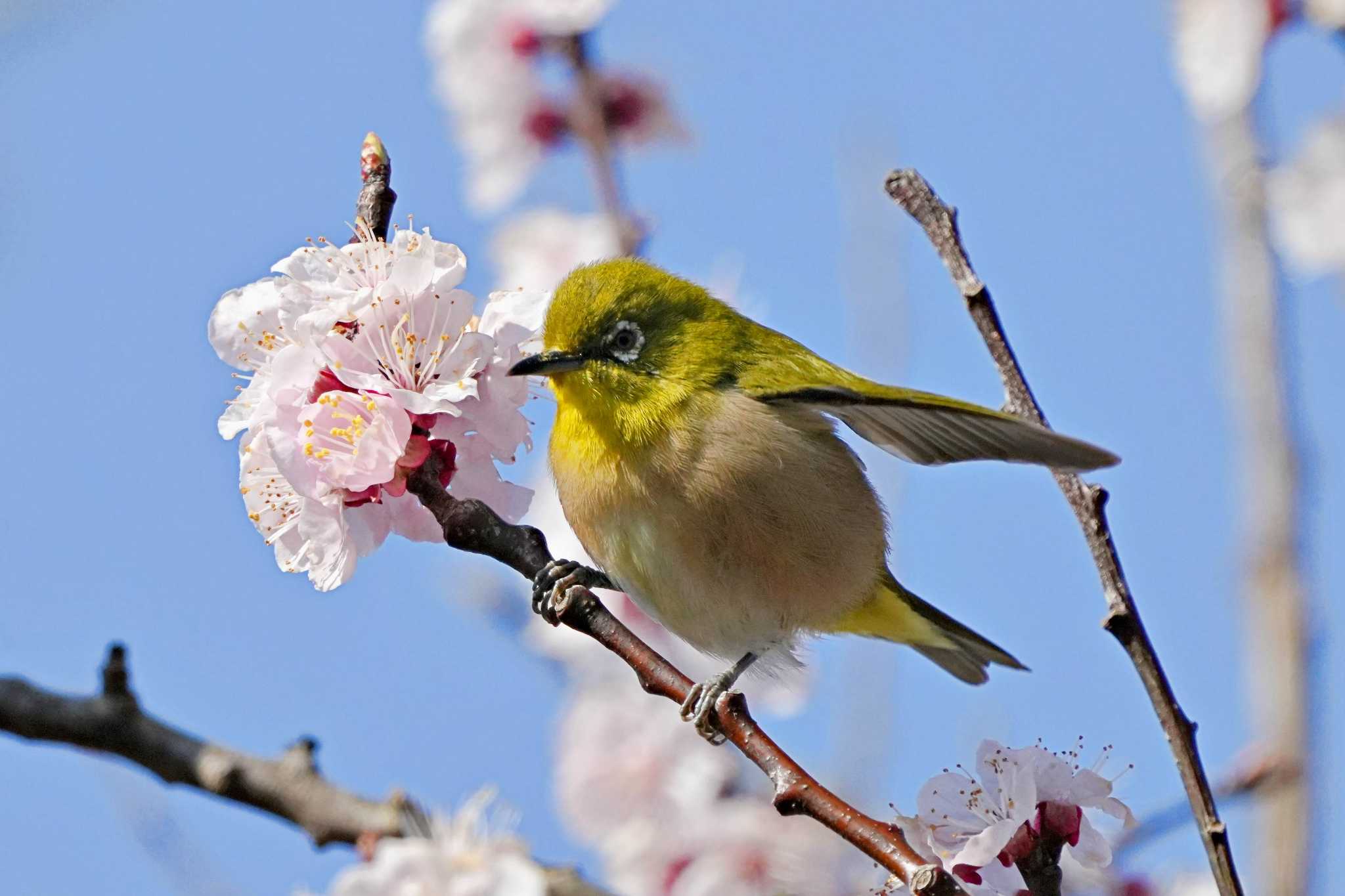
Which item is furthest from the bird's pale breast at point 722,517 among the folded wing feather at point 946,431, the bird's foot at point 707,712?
the bird's foot at point 707,712

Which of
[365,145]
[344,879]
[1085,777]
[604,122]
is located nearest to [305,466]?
[365,145]

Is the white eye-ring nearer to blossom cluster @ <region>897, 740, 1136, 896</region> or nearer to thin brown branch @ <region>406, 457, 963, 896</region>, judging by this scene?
thin brown branch @ <region>406, 457, 963, 896</region>

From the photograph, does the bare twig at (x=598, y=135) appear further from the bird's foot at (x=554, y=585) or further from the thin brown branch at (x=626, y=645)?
the thin brown branch at (x=626, y=645)

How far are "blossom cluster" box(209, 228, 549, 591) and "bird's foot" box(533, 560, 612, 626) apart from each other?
0.17 meters

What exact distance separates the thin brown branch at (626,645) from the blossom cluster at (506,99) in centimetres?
305

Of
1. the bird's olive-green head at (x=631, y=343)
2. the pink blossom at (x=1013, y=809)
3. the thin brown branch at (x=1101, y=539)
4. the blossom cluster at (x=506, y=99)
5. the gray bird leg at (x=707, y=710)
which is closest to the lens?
the thin brown branch at (x=1101, y=539)

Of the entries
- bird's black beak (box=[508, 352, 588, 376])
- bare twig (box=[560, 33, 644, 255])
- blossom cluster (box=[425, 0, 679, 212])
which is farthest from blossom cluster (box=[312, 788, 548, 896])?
blossom cluster (box=[425, 0, 679, 212])

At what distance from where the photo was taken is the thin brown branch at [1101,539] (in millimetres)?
2129

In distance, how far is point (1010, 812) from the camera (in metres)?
2.54

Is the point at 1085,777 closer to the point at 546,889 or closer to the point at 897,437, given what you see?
the point at 897,437

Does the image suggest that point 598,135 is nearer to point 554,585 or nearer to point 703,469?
point 703,469

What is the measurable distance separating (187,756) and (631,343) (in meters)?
1.56

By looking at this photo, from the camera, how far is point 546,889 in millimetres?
2816

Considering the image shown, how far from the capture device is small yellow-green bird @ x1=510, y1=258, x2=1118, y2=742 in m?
3.60
